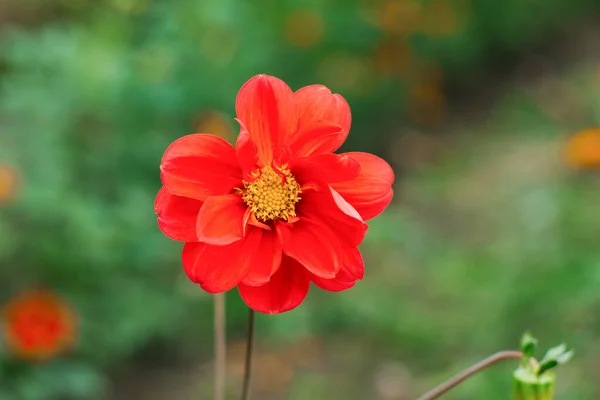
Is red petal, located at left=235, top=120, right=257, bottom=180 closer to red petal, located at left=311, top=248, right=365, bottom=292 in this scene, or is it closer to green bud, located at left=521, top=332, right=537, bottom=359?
red petal, located at left=311, top=248, right=365, bottom=292

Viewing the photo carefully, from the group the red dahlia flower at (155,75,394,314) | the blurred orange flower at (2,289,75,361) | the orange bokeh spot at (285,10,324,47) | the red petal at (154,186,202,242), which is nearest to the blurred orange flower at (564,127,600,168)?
the orange bokeh spot at (285,10,324,47)

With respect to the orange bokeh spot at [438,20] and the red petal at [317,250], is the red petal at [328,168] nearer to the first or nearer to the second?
the red petal at [317,250]

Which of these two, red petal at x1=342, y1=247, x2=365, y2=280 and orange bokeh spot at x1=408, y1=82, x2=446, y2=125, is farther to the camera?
orange bokeh spot at x1=408, y1=82, x2=446, y2=125

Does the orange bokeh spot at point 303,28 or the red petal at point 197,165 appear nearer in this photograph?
the red petal at point 197,165

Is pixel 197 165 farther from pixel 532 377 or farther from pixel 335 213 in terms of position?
pixel 532 377

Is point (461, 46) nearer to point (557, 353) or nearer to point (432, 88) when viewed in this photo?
point (432, 88)

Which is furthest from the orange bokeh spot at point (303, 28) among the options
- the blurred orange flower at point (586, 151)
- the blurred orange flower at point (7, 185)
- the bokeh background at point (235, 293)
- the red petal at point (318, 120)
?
the red petal at point (318, 120)
